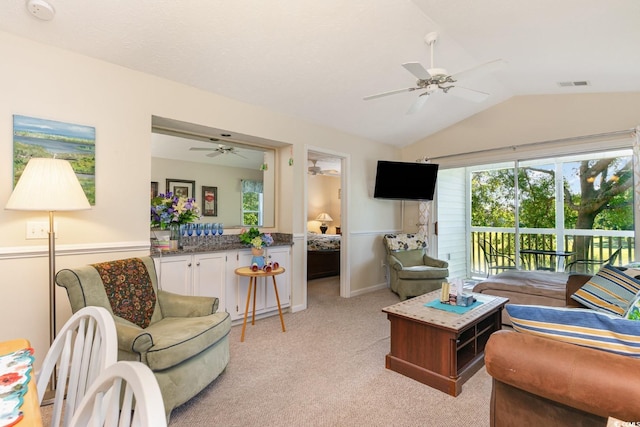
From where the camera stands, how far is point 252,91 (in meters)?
3.38

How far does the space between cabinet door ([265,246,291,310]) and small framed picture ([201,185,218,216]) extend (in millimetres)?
834

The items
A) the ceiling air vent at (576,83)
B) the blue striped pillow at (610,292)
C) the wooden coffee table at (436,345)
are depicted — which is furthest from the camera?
the ceiling air vent at (576,83)

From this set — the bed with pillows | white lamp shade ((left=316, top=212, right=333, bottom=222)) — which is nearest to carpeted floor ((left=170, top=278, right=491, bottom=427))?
the bed with pillows

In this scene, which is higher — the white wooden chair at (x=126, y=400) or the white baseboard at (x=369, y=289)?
the white wooden chair at (x=126, y=400)

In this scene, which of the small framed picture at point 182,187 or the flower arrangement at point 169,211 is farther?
the small framed picture at point 182,187

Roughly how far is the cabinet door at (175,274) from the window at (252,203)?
1075mm

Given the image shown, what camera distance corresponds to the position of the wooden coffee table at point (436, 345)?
224 centimetres

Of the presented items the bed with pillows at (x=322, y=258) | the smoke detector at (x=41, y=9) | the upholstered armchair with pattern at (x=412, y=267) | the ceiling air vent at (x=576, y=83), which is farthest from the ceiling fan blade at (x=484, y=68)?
the bed with pillows at (x=322, y=258)

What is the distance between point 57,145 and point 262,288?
7.74 feet

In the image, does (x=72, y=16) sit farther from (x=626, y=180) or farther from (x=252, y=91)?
(x=626, y=180)

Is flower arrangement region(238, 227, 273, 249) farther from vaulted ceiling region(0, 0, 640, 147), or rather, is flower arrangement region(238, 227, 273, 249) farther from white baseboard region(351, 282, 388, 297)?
white baseboard region(351, 282, 388, 297)

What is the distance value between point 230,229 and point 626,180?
4.99m

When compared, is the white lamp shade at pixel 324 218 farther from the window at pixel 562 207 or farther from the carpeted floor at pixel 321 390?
the carpeted floor at pixel 321 390

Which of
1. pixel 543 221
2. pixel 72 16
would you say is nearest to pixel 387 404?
pixel 72 16
